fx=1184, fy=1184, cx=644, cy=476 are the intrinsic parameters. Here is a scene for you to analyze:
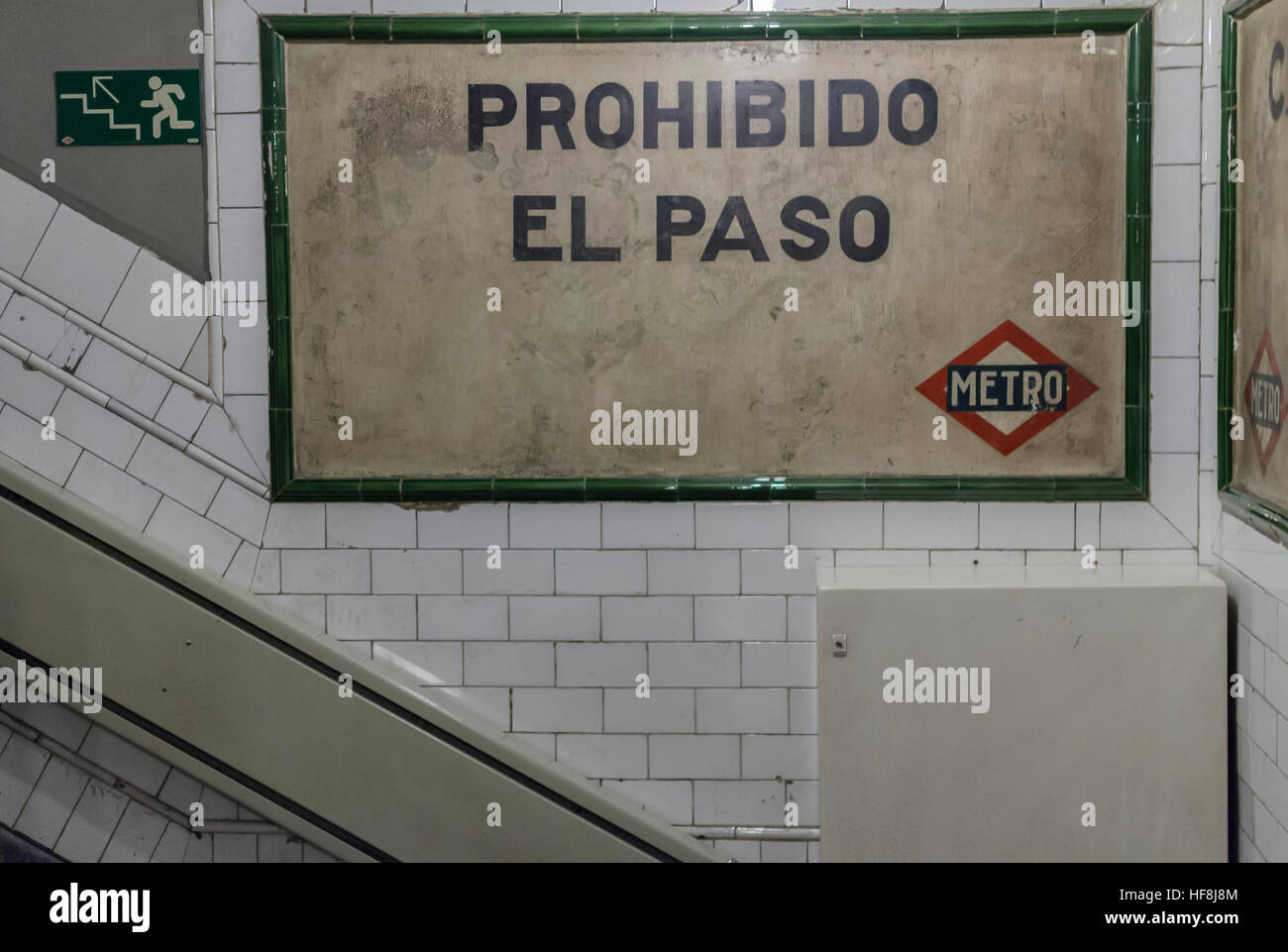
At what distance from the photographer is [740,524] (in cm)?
306

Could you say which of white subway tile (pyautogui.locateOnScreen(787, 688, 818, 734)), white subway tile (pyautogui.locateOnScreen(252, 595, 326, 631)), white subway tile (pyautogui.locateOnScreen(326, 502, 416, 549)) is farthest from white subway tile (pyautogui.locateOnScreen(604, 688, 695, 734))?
white subway tile (pyautogui.locateOnScreen(252, 595, 326, 631))

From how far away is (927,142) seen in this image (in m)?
2.94

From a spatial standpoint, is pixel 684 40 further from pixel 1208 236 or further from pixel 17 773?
pixel 17 773

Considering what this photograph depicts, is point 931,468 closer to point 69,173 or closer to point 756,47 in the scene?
point 756,47

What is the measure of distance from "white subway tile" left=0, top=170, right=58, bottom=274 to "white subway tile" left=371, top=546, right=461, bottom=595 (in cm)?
105

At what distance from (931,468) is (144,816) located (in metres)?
2.32

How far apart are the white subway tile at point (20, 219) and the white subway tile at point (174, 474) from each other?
1.87ft

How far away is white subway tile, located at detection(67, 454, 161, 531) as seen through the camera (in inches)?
123

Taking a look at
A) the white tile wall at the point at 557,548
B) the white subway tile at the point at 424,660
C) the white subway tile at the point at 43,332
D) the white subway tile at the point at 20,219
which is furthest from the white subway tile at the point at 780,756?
the white subway tile at the point at 20,219

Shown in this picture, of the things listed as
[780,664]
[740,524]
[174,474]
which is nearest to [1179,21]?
[740,524]

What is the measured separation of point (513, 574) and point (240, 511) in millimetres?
743

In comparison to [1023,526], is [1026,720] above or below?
below

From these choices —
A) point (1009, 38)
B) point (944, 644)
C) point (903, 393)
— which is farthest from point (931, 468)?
point (1009, 38)

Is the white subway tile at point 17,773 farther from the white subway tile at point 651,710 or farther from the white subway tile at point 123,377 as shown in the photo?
the white subway tile at point 651,710
